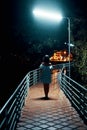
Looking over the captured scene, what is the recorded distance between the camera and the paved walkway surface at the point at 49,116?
8430mm

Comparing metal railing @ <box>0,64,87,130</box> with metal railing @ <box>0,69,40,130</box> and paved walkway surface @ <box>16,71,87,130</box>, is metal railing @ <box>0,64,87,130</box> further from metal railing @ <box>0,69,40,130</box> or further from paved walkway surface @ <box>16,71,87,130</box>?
paved walkway surface @ <box>16,71,87,130</box>

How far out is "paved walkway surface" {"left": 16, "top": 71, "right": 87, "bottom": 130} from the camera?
8.43 m

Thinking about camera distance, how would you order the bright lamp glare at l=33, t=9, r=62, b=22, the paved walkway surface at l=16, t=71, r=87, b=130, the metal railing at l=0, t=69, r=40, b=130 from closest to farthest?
the metal railing at l=0, t=69, r=40, b=130
the paved walkway surface at l=16, t=71, r=87, b=130
the bright lamp glare at l=33, t=9, r=62, b=22

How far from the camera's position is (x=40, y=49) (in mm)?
44625

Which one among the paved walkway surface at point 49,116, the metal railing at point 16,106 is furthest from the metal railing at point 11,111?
the paved walkway surface at point 49,116

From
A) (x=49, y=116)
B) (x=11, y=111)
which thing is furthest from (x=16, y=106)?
(x=49, y=116)

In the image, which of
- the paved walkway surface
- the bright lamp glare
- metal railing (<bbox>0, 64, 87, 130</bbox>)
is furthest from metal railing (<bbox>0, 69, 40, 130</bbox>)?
the bright lamp glare

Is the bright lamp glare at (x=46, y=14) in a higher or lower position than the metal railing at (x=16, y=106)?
higher

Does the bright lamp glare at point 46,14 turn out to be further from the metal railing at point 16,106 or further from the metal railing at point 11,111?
the metal railing at point 11,111

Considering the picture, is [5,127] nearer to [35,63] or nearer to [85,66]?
[85,66]

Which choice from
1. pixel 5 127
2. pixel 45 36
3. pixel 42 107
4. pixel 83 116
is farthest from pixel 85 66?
pixel 5 127

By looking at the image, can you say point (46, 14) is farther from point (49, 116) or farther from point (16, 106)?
point (16, 106)

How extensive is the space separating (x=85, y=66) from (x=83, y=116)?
2051cm

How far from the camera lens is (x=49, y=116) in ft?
32.0
